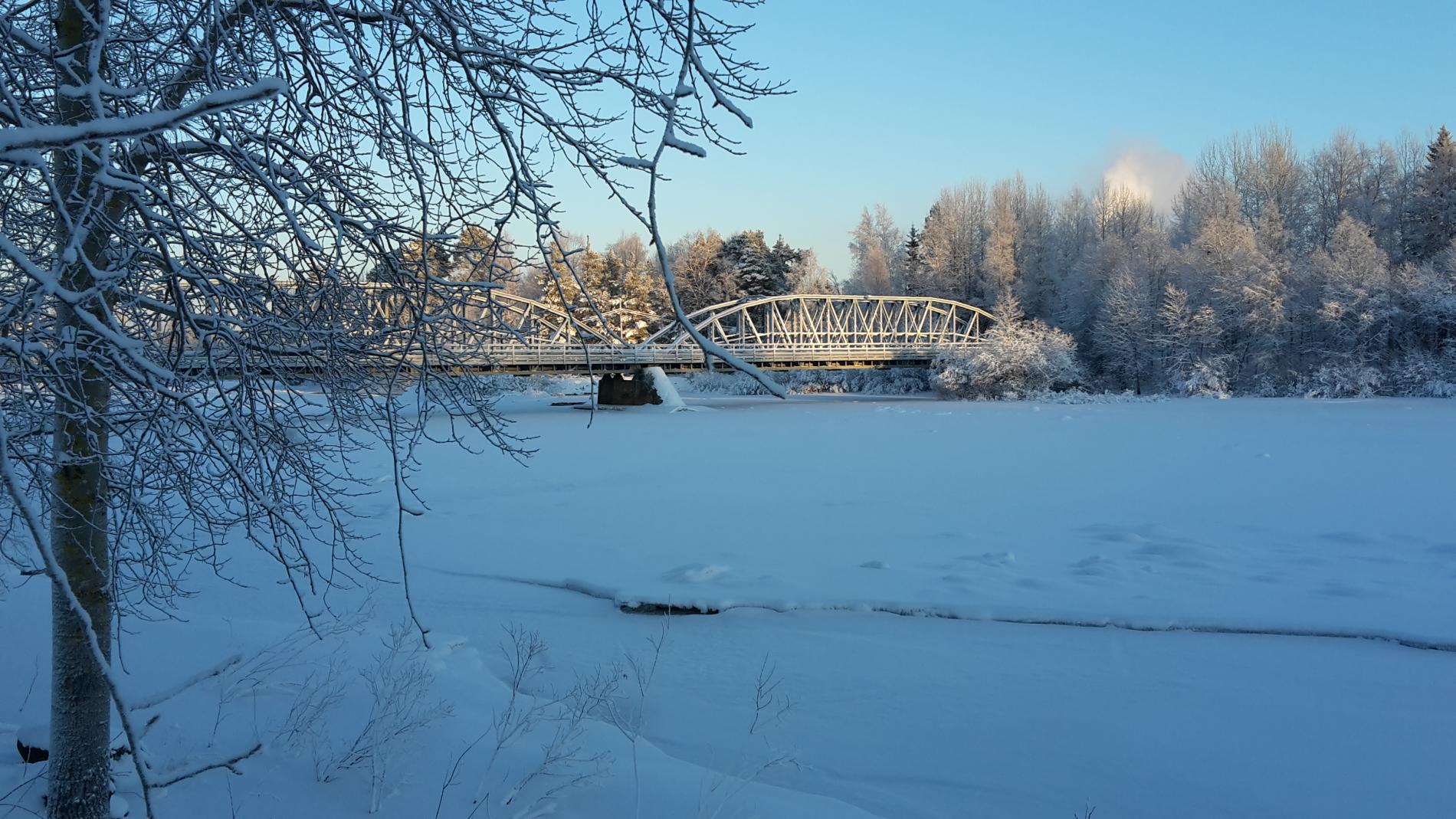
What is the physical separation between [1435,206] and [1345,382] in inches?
386

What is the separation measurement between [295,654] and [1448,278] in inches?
1418

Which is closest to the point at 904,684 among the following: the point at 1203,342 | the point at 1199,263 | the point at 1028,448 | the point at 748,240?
the point at 1028,448

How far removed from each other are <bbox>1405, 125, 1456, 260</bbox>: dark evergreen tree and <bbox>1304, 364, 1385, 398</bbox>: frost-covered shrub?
6894mm

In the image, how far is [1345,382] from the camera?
96.1 feet

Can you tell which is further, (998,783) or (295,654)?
(295,654)

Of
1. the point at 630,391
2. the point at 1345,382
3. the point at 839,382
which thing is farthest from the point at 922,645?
the point at 839,382

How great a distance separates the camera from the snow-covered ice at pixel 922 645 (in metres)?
3.62

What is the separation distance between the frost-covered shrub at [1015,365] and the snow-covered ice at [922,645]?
2449cm

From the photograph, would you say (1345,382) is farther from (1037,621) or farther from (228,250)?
(228,250)

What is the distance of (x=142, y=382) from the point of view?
1.73 m

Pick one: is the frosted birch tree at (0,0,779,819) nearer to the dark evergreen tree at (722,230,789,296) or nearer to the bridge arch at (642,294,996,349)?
the bridge arch at (642,294,996,349)

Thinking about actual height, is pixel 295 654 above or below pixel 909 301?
below

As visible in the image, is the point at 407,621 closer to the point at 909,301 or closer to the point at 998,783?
the point at 998,783

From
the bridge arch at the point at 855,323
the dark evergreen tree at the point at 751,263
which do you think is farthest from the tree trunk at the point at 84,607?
the dark evergreen tree at the point at 751,263
